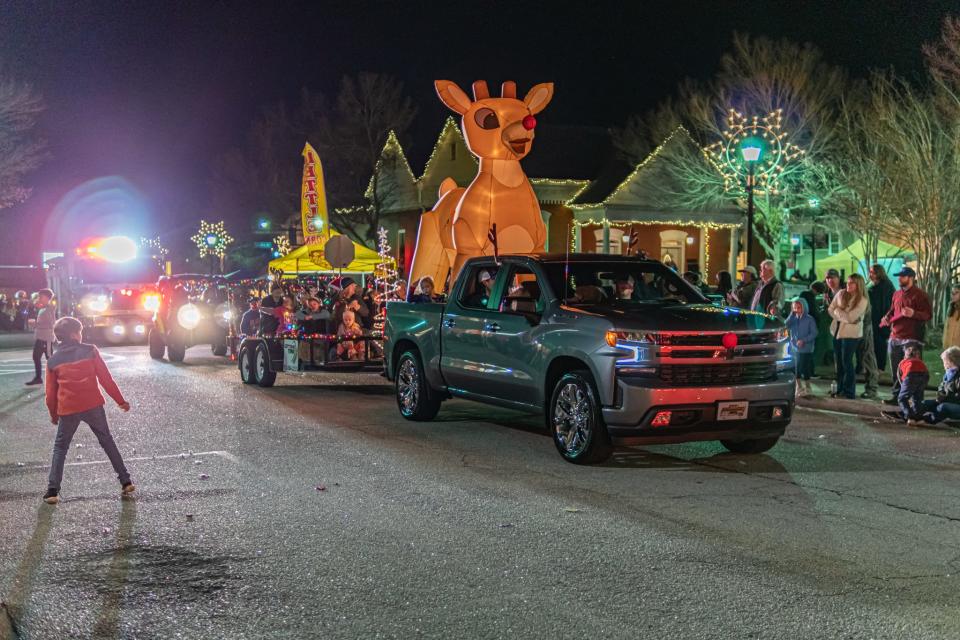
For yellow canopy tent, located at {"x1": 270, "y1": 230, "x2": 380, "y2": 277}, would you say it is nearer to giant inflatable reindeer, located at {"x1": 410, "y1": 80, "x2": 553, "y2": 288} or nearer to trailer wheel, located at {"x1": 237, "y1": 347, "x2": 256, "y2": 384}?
giant inflatable reindeer, located at {"x1": 410, "y1": 80, "x2": 553, "y2": 288}

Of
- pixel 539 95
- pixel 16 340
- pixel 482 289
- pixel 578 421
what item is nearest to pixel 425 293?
pixel 482 289

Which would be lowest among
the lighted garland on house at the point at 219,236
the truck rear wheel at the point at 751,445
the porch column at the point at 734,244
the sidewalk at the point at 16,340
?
the sidewalk at the point at 16,340

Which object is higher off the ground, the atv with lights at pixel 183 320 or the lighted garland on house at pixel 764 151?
the lighted garland on house at pixel 764 151

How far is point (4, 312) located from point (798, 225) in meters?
30.5

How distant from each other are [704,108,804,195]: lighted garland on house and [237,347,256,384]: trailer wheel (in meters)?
22.4

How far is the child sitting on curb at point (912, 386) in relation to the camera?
11.3 m

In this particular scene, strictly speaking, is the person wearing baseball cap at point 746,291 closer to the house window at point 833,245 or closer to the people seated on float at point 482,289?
the people seated on float at point 482,289


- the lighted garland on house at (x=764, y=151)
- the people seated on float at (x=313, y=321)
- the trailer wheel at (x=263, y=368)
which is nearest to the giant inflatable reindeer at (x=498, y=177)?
the people seated on float at (x=313, y=321)

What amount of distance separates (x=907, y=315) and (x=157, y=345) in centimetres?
1521

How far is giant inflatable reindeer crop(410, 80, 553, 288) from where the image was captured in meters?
19.0

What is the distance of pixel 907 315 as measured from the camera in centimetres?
A: 1232

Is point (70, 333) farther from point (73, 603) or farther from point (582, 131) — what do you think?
point (582, 131)

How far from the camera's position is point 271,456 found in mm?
9766

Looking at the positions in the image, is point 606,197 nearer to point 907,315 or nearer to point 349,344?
point 349,344
